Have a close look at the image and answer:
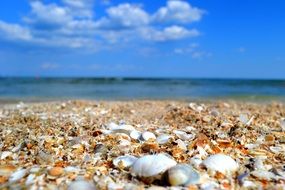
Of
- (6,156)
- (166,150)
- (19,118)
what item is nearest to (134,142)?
(166,150)

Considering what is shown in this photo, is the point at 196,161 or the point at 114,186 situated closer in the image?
the point at 114,186

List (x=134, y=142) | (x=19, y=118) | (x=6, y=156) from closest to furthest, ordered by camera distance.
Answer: (x=6, y=156), (x=134, y=142), (x=19, y=118)

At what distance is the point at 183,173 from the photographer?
8.28 feet

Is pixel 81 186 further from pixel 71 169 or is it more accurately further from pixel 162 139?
pixel 162 139

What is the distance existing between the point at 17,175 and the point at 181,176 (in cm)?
116

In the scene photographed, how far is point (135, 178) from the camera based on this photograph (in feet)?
8.63

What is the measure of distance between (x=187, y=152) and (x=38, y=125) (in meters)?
2.17

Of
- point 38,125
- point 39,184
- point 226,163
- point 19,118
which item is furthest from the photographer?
point 19,118

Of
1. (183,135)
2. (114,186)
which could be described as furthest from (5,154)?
(183,135)

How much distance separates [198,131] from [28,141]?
1.90 meters

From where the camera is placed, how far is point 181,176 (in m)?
2.50

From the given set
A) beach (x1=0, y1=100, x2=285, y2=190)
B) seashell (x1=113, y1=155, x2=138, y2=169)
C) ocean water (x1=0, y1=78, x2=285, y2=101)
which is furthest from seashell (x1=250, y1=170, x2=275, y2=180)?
ocean water (x1=0, y1=78, x2=285, y2=101)

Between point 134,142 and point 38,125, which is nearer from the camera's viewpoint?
point 134,142

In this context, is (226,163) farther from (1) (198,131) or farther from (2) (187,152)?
(1) (198,131)
